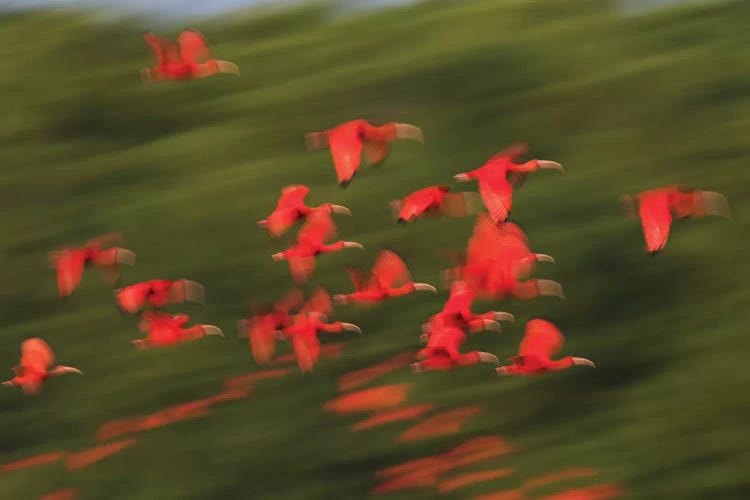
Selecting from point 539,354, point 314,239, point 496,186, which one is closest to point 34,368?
point 314,239

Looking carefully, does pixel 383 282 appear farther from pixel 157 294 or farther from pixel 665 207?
pixel 665 207

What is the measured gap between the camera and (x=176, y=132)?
18.9 ft

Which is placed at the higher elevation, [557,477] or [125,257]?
[125,257]

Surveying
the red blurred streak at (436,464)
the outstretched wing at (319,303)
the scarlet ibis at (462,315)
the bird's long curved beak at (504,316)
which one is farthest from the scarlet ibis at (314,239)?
the red blurred streak at (436,464)

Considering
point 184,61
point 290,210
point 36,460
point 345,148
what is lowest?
point 36,460

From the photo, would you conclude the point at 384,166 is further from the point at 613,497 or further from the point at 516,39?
the point at 613,497

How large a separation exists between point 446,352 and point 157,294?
110cm

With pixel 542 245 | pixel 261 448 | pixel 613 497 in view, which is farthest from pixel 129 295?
pixel 613 497

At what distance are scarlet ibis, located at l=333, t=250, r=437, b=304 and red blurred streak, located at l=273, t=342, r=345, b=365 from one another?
0.45ft

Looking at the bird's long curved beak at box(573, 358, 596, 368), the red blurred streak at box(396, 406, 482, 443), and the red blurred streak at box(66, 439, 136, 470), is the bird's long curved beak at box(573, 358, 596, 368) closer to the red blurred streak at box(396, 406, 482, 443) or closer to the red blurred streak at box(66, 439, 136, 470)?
the red blurred streak at box(396, 406, 482, 443)

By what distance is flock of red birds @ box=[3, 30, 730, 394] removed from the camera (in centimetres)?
439

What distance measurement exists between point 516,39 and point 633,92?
45 cm

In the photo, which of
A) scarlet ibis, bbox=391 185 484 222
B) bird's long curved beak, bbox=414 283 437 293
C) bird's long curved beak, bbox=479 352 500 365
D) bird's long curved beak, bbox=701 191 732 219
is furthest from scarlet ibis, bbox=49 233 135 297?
bird's long curved beak, bbox=701 191 732 219

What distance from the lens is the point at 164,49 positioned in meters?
5.66
